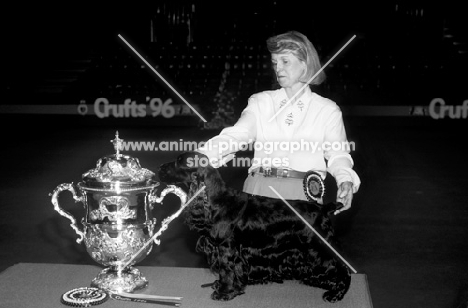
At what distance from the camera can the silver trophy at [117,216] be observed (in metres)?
2.18

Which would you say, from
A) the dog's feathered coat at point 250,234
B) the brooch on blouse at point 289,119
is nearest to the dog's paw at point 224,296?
the dog's feathered coat at point 250,234

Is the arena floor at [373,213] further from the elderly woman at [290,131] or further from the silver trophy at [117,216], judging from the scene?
the silver trophy at [117,216]

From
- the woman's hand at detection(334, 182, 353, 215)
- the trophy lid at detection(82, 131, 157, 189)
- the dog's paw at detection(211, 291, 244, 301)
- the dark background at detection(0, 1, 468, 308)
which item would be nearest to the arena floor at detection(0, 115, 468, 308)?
the dark background at detection(0, 1, 468, 308)

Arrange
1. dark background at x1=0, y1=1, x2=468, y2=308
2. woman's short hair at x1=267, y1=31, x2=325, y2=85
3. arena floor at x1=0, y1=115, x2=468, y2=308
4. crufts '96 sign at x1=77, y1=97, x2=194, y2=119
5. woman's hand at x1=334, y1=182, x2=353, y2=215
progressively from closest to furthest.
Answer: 1. woman's hand at x1=334, y1=182, x2=353, y2=215
2. woman's short hair at x1=267, y1=31, x2=325, y2=85
3. arena floor at x1=0, y1=115, x2=468, y2=308
4. dark background at x1=0, y1=1, x2=468, y2=308
5. crufts '96 sign at x1=77, y1=97, x2=194, y2=119

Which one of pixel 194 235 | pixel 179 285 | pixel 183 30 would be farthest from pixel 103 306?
pixel 183 30

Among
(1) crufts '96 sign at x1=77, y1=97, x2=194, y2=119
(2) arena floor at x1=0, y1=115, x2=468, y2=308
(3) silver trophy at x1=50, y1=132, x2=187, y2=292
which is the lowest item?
(2) arena floor at x1=0, y1=115, x2=468, y2=308

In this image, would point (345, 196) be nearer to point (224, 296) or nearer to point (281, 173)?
point (281, 173)

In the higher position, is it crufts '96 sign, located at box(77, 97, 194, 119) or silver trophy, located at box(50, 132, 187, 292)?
silver trophy, located at box(50, 132, 187, 292)

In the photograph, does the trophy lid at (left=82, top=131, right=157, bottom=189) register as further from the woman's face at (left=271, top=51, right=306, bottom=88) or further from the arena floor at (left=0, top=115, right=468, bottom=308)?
the arena floor at (left=0, top=115, right=468, bottom=308)

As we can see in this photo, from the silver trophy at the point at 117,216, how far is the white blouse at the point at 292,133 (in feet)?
1.10

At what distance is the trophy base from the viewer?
7.17 feet

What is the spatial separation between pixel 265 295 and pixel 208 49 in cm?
1588

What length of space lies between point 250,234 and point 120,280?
0.54 meters

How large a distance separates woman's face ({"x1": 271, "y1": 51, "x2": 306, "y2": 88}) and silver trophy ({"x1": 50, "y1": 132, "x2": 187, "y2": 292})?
60 centimetres
